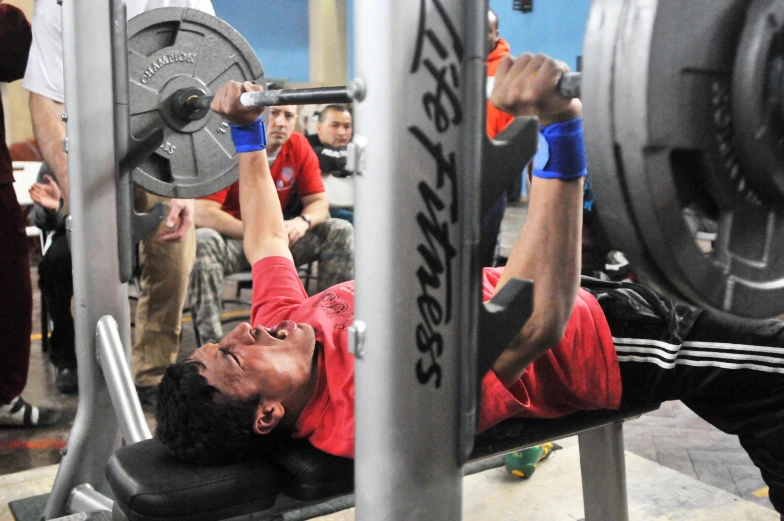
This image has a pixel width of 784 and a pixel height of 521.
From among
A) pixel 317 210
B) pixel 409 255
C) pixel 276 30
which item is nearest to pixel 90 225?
pixel 409 255

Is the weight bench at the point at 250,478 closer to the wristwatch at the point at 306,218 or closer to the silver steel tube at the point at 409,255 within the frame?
the silver steel tube at the point at 409,255

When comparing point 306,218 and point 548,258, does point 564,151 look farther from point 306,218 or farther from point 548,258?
point 306,218

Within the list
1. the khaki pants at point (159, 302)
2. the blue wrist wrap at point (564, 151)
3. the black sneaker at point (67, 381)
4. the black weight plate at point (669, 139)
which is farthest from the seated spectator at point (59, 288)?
the black weight plate at point (669, 139)

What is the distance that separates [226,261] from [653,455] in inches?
73.6

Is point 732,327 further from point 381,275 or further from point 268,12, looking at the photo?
point 268,12

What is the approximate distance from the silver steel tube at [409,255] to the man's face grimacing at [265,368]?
52 centimetres

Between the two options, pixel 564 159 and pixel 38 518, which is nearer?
pixel 564 159

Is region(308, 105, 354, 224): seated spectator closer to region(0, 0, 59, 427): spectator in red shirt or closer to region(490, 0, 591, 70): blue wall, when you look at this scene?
region(0, 0, 59, 427): spectator in red shirt

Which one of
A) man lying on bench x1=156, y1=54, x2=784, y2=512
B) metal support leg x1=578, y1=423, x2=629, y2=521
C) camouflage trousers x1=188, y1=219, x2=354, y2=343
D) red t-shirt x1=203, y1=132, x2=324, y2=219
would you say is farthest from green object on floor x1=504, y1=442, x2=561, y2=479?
red t-shirt x1=203, y1=132, x2=324, y2=219

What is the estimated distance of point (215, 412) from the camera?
135cm

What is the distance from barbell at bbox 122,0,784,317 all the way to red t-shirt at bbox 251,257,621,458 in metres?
0.46

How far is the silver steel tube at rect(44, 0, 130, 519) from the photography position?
1.60 meters

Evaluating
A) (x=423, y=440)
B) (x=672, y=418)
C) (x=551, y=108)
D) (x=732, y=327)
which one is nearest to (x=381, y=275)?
(x=423, y=440)

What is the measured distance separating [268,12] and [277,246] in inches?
293
